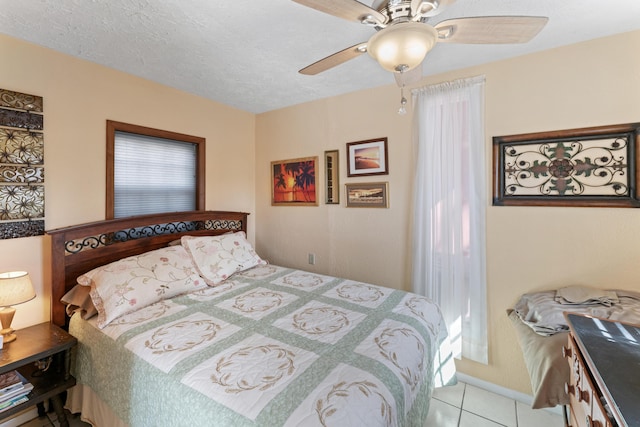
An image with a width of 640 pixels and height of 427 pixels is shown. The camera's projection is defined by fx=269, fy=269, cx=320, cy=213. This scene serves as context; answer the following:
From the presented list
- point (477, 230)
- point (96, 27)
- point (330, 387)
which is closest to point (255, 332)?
point (330, 387)

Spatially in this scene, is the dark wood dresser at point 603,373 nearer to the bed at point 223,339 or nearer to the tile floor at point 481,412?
the bed at point 223,339

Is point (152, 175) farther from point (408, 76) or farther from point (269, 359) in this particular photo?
point (408, 76)

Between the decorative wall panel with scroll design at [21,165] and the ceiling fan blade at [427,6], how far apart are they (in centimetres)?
236

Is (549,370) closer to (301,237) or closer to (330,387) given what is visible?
(330,387)

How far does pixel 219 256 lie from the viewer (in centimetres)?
233

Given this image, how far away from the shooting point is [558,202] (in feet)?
6.06

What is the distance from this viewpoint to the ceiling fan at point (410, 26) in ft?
3.39

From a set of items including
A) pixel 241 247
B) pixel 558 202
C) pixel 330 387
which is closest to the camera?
pixel 330 387

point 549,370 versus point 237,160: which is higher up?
point 237,160

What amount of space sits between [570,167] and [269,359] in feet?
7.31

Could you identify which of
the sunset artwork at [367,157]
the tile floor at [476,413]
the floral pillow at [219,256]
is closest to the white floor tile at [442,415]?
the tile floor at [476,413]

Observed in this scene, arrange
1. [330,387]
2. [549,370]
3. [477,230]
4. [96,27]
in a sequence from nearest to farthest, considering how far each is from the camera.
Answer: [330,387]
[549,370]
[96,27]
[477,230]

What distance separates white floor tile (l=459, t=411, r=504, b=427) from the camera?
1.77m

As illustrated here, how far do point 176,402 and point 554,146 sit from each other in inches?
104
